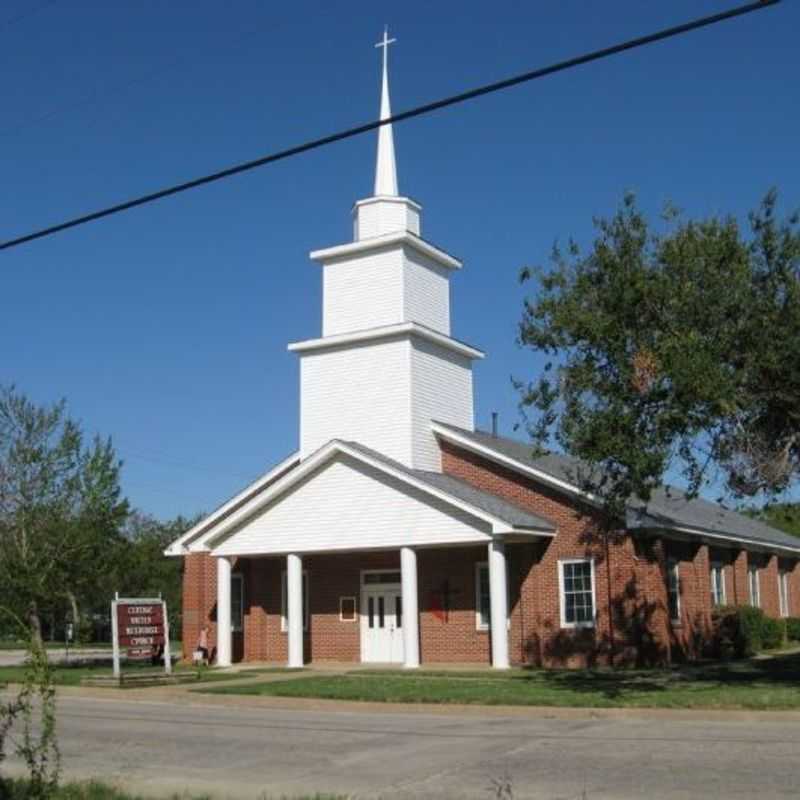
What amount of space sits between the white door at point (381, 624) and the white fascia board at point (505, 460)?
4618 millimetres

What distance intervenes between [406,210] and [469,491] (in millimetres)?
8906

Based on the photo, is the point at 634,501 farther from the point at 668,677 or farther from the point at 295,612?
the point at 295,612

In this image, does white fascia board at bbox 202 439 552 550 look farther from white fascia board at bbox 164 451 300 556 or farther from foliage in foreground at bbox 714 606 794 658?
foliage in foreground at bbox 714 606 794 658

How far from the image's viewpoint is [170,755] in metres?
14.2

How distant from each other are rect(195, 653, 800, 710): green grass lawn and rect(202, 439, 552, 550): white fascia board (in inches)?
145

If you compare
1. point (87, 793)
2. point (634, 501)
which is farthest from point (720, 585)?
point (87, 793)

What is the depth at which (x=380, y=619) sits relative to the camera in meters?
32.4

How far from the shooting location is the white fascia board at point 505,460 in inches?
1145

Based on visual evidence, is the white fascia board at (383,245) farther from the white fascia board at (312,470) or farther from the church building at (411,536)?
the white fascia board at (312,470)

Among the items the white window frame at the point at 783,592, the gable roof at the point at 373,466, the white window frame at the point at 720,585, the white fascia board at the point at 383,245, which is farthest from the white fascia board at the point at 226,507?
the white window frame at the point at 783,592

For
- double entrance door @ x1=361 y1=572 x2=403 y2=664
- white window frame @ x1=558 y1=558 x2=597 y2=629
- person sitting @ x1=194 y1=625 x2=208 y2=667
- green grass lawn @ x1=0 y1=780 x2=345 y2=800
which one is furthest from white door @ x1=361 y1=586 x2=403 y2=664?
green grass lawn @ x1=0 y1=780 x2=345 y2=800

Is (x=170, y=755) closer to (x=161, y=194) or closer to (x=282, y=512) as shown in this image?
(x=161, y=194)

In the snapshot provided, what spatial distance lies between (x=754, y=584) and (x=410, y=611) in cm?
1599

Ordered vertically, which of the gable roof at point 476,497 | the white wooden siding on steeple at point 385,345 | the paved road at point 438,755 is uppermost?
the white wooden siding on steeple at point 385,345
